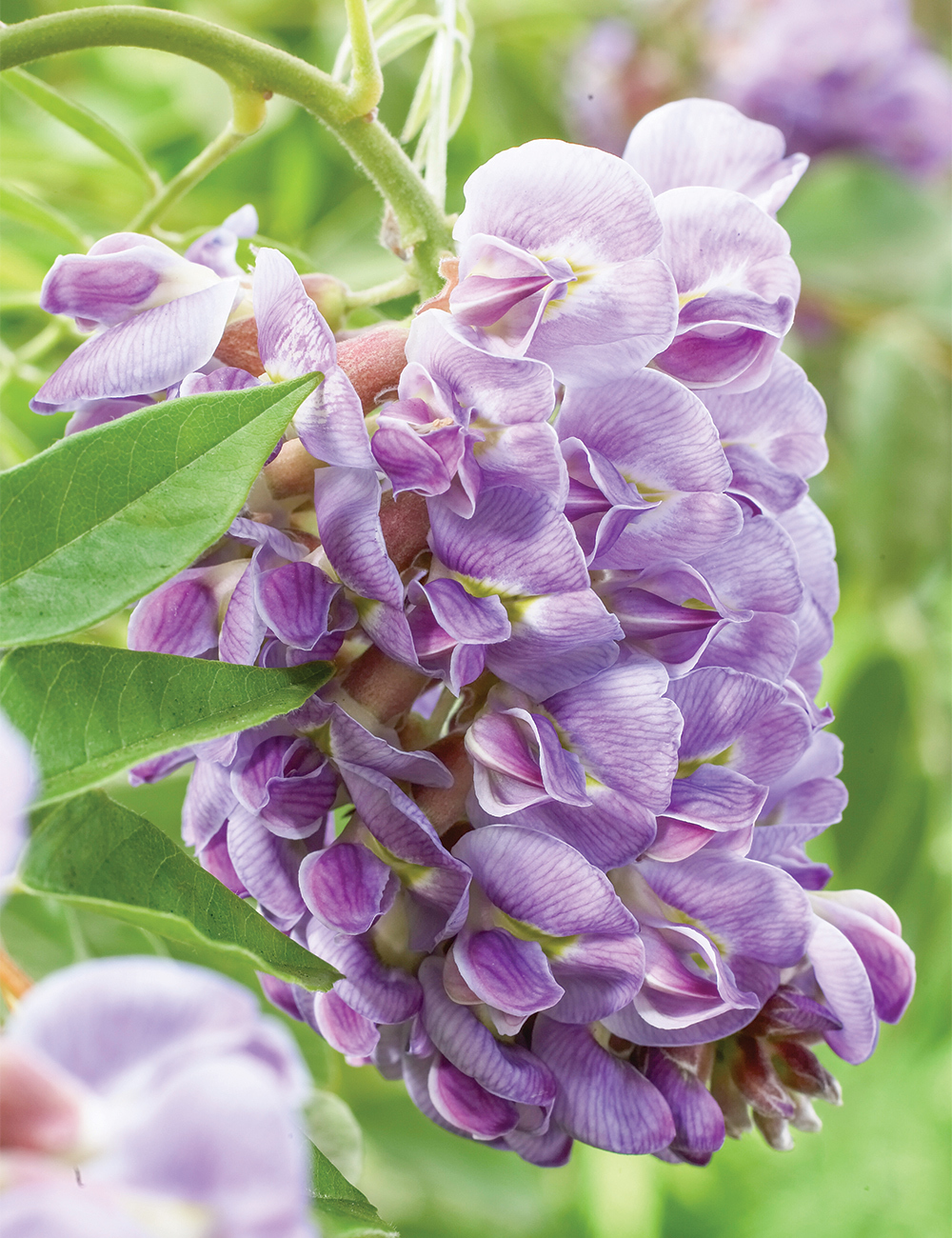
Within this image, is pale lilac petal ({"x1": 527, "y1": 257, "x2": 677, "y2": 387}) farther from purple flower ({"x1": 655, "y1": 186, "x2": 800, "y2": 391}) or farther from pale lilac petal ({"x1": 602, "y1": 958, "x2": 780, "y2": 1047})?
pale lilac petal ({"x1": 602, "y1": 958, "x2": 780, "y2": 1047})

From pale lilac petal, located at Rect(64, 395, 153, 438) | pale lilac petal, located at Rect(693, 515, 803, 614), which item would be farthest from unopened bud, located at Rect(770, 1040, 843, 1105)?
pale lilac petal, located at Rect(64, 395, 153, 438)

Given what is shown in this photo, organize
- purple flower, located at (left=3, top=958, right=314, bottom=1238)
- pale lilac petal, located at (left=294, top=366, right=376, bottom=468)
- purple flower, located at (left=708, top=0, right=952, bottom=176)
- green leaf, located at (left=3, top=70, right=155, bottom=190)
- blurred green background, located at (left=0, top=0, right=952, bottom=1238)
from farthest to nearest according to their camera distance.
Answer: purple flower, located at (left=708, top=0, right=952, bottom=176) → blurred green background, located at (left=0, top=0, right=952, bottom=1238) → green leaf, located at (left=3, top=70, right=155, bottom=190) → pale lilac petal, located at (left=294, top=366, right=376, bottom=468) → purple flower, located at (left=3, top=958, right=314, bottom=1238)

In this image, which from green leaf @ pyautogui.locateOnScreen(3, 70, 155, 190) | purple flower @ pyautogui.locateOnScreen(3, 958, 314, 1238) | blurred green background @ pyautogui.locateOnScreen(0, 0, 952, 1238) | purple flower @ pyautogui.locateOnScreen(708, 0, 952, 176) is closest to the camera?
purple flower @ pyautogui.locateOnScreen(3, 958, 314, 1238)

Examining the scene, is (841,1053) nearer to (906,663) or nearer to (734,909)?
(734,909)

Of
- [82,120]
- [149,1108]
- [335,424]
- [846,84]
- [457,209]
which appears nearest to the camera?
[149,1108]

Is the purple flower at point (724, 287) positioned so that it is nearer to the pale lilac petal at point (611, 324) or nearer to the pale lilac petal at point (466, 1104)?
the pale lilac petal at point (611, 324)

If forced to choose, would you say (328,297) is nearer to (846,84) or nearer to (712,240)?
(712,240)

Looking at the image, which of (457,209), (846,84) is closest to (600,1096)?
(457,209)
